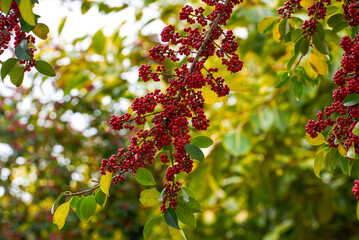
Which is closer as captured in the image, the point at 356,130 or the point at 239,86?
the point at 356,130

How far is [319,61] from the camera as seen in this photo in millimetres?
849

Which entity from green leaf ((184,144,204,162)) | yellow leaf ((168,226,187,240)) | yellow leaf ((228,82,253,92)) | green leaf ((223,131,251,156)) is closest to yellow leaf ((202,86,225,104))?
yellow leaf ((228,82,253,92))

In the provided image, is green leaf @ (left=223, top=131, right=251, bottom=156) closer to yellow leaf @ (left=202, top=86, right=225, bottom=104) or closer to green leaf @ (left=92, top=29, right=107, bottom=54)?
green leaf @ (left=92, top=29, right=107, bottom=54)

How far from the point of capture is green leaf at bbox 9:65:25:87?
2.21 feet

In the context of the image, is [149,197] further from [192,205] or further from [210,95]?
[210,95]

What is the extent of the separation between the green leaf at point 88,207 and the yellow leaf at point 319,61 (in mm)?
526

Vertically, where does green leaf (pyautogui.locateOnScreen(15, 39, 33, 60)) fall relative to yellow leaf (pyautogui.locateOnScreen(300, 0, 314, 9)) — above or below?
above

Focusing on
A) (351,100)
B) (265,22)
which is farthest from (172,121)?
(265,22)

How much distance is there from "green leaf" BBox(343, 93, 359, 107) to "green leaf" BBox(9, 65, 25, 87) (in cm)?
52

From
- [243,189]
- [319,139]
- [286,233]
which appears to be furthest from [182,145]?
[286,233]

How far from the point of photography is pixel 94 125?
11.5ft

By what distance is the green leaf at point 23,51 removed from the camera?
0.62 m

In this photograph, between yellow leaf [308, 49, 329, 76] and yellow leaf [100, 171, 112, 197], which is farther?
yellow leaf [308, 49, 329, 76]

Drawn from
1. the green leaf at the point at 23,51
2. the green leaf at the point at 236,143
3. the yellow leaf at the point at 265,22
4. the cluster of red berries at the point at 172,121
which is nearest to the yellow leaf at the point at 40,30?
the green leaf at the point at 23,51
